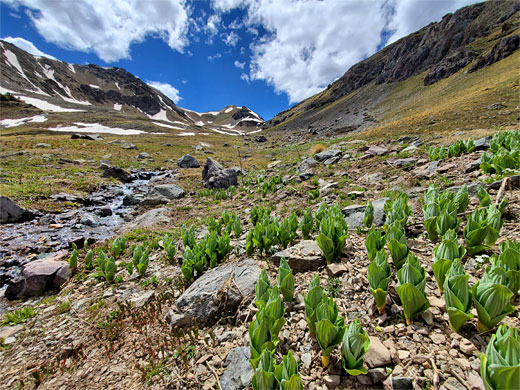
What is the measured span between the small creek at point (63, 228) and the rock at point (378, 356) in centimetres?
663

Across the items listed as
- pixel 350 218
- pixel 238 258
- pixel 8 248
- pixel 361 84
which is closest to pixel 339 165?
pixel 350 218

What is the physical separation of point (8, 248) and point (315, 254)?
31.2ft

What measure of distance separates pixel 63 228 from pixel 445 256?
11955 millimetres

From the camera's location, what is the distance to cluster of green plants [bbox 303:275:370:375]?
5.61 feet

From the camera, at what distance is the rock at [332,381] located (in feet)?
6.00

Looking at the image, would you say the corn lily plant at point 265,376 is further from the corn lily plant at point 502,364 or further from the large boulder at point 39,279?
the large boulder at point 39,279

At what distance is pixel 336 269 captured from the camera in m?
3.25

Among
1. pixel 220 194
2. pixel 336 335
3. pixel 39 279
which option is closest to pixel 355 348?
pixel 336 335

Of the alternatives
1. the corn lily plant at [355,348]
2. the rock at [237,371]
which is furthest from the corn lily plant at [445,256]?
the rock at [237,371]

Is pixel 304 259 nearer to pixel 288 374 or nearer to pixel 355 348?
pixel 355 348

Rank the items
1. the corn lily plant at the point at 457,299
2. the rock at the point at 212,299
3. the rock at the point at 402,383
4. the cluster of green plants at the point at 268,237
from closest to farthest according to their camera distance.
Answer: the rock at the point at 402,383
the corn lily plant at the point at 457,299
the rock at the point at 212,299
the cluster of green plants at the point at 268,237

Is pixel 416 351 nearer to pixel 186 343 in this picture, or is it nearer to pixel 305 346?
pixel 305 346

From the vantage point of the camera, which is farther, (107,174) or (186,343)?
(107,174)

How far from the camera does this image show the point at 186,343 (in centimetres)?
278
